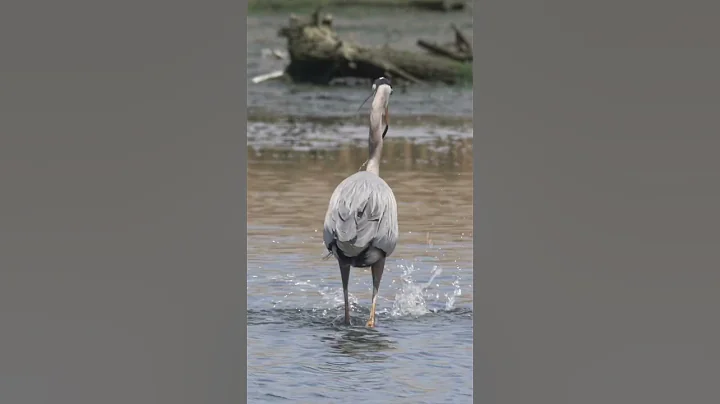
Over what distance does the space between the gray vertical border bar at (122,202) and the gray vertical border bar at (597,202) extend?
0.86 m

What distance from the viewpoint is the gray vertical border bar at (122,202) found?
3.26 meters

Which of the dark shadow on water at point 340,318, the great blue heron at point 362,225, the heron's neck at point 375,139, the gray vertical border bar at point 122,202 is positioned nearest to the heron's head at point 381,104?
the heron's neck at point 375,139

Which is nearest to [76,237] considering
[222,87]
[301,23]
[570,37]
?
[222,87]

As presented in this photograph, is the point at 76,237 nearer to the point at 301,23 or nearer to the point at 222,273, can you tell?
the point at 222,273

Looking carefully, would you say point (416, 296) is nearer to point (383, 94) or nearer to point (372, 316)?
point (372, 316)

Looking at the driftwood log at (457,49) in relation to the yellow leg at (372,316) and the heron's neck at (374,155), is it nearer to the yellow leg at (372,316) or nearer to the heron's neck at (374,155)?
the heron's neck at (374,155)

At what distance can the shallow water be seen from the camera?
336 centimetres

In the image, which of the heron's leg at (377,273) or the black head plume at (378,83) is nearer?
the heron's leg at (377,273)

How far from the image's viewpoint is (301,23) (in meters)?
3.58

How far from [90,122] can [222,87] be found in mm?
452

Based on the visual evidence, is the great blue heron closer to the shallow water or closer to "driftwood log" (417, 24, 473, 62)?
the shallow water

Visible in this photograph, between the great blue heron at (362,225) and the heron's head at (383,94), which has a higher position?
the heron's head at (383,94)

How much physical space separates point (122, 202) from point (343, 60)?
0.95 m

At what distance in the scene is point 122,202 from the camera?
3287mm
